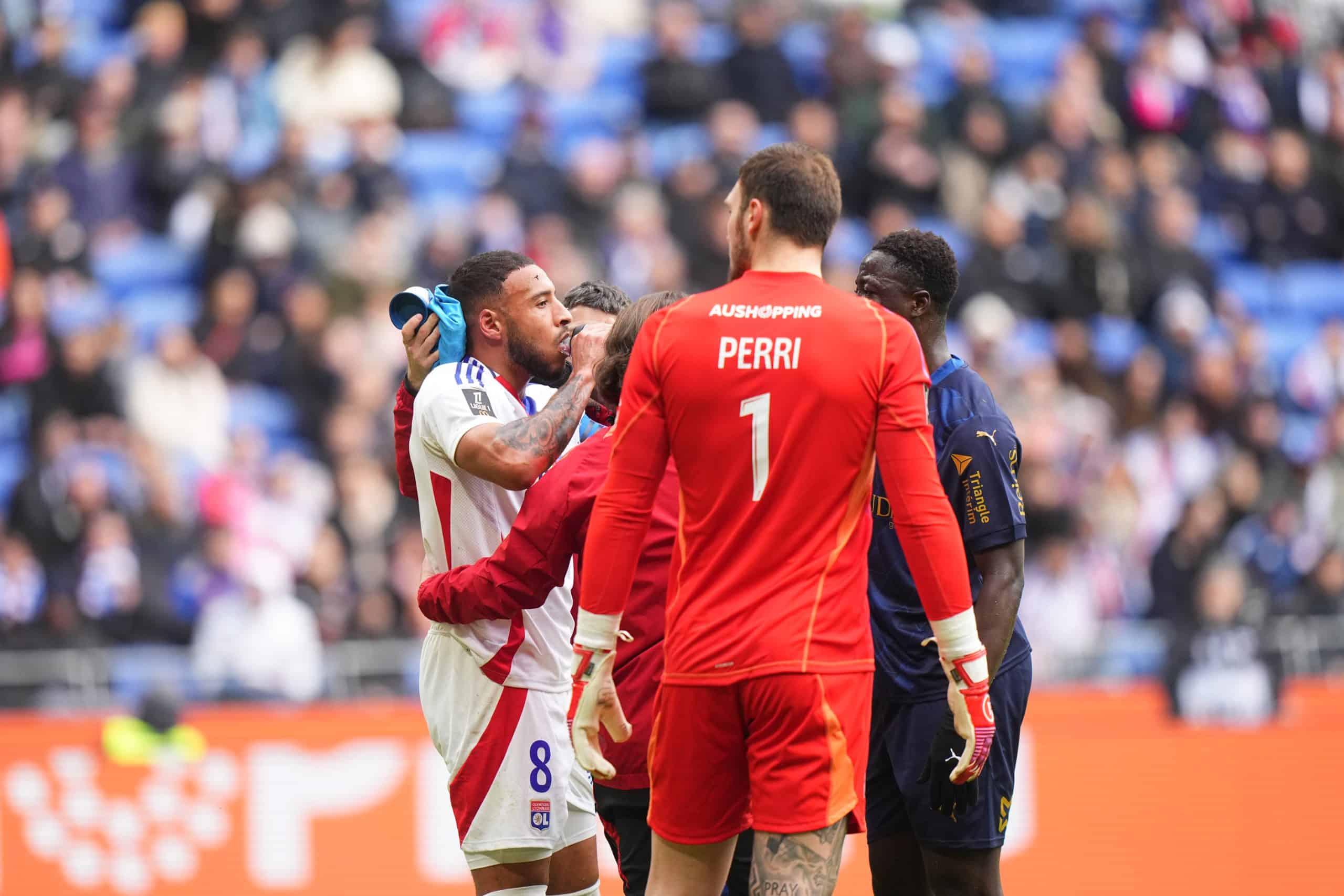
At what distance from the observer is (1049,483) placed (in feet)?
42.7

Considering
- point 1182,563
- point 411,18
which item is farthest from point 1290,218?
point 411,18

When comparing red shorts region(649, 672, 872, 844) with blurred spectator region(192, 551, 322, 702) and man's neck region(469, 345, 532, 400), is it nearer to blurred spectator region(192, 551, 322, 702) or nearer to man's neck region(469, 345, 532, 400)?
man's neck region(469, 345, 532, 400)

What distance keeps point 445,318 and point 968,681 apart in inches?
86.2

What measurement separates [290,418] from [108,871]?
547 centimetres

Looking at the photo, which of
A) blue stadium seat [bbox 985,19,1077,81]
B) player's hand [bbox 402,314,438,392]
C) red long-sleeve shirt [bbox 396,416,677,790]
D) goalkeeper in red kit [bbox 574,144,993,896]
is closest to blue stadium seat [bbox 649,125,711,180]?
blue stadium seat [bbox 985,19,1077,81]

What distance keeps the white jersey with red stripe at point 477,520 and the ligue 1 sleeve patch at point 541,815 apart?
14.7 inches

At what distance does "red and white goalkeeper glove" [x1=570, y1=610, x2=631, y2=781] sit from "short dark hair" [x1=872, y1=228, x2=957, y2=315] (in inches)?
64.5

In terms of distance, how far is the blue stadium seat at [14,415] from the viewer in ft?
44.8

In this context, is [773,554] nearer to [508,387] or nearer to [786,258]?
[786,258]

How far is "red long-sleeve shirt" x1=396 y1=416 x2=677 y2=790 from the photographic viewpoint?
5211 millimetres

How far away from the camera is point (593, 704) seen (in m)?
4.54

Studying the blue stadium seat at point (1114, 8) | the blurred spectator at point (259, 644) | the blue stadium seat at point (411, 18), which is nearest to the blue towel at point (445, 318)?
the blurred spectator at point (259, 644)

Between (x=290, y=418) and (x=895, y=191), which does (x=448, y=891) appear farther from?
(x=895, y=191)

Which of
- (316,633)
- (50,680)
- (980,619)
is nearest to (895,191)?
(316,633)
